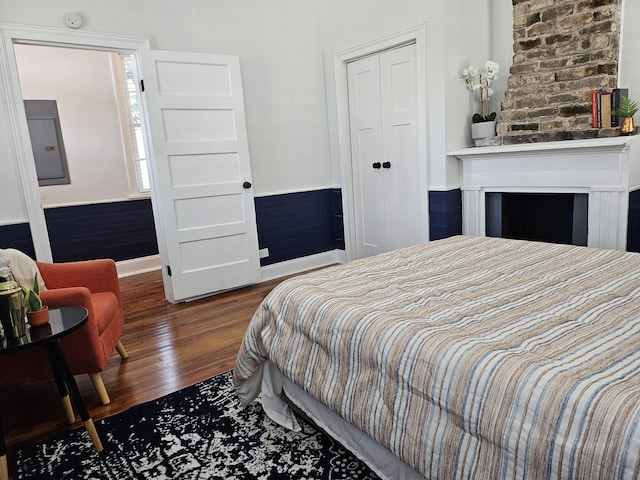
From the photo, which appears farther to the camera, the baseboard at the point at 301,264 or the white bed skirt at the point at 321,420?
the baseboard at the point at 301,264

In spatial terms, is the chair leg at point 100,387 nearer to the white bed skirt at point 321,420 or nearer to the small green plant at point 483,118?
the white bed skirt at point 321,420

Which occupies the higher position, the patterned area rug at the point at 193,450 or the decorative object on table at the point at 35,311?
the decorative object on table at the point at 35,311

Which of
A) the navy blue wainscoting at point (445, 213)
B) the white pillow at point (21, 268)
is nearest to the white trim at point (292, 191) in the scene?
the navy blue wainscoting at point (445, 213)

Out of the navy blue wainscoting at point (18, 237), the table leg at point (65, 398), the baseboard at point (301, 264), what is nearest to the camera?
the table leg at point (65, 398)

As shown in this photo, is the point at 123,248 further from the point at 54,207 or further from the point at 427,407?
the point at 427,407

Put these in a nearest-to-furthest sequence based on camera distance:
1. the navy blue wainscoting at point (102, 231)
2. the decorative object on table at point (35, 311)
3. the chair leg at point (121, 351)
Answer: the decorative object on table at point (35, 311), the chair leg at point (121, 351), the navy blue wainscoting at point (102, 231)

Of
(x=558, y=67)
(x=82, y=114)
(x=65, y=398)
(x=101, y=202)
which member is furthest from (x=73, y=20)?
(x=558, y=67)

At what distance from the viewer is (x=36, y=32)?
3.16m

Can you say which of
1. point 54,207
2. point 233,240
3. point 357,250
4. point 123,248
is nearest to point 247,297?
point 233,240

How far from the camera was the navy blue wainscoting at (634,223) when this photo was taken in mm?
3064

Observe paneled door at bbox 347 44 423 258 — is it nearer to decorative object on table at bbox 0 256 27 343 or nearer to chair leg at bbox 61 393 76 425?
chair leg at bbox 61 393 76 425

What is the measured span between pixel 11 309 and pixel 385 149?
3.24 metres

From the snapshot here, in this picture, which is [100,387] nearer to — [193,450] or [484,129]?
[193,450]

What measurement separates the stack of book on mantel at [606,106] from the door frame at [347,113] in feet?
3.94
